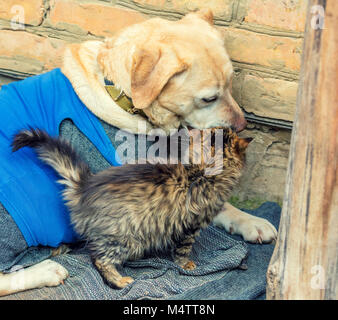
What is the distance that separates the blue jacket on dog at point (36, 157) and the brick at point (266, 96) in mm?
1019

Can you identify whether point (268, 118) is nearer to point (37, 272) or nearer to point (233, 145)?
point (233, 145)

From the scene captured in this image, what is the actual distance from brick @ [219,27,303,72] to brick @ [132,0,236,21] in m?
0.10

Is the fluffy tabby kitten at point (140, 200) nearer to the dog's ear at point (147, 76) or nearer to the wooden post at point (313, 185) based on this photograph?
the dog's ear at point (147, 76)

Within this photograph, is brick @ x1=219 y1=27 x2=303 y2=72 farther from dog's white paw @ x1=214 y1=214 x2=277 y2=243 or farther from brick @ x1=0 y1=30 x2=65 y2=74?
brick @ x1=0 y1=30 x2=65 y2=74

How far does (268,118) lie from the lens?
330 centimetres

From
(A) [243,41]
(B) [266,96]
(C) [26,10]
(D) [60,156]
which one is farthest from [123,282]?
(C) [26,10]

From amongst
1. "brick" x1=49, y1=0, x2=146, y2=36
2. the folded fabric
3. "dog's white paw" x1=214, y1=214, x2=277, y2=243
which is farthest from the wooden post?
"brick" x1=49, y1=0, x2=146, y2=36

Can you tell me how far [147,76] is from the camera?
2.57 metres

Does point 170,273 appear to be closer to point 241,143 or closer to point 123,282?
point 123,282

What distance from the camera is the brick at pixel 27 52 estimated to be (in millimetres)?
3721

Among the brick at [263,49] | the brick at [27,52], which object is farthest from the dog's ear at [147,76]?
the brick at [27,52]

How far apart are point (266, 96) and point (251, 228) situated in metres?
0.84

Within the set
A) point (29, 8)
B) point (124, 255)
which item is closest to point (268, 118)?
point (124, 255)
